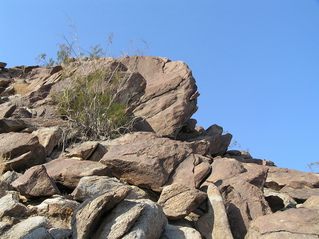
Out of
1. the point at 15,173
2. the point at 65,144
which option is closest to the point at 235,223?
the point at 15,173

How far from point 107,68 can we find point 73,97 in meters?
1.73

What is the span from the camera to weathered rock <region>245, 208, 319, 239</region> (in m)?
5.73

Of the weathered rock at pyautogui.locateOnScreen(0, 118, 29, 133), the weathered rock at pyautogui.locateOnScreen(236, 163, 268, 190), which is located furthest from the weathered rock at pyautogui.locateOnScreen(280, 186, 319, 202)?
the weathered rock at pyautogui.locateOnScreen(0, 118, 29, 133)

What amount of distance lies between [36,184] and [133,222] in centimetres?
239

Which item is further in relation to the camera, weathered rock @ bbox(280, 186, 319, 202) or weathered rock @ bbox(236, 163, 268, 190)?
weathered rock @ bbox(280, 186, 319, 202)

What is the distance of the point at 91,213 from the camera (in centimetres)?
536

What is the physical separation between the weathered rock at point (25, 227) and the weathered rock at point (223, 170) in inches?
141

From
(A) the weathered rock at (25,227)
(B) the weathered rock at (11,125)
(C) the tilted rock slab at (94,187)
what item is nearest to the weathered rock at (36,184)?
(C) the tilted rock slab at (94,187)

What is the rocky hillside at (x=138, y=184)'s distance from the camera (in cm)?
558

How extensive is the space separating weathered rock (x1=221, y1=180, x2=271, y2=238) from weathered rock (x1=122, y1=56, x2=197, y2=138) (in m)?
4.63

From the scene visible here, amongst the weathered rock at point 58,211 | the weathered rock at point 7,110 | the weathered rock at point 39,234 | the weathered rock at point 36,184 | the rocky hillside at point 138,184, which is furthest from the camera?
the weathered rock at point 7,110

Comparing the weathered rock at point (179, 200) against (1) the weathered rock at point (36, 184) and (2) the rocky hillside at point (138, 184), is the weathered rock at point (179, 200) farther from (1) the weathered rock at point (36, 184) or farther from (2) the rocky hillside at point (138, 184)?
(1) the weathered rock at point (36, 184)

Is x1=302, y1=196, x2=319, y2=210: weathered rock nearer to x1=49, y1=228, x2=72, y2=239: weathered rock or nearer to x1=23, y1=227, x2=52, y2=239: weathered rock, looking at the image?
x1=49, y1=228, x2=72, y2=239: weathered rock

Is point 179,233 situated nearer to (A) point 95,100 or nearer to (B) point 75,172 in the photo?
(B) point 75,172
